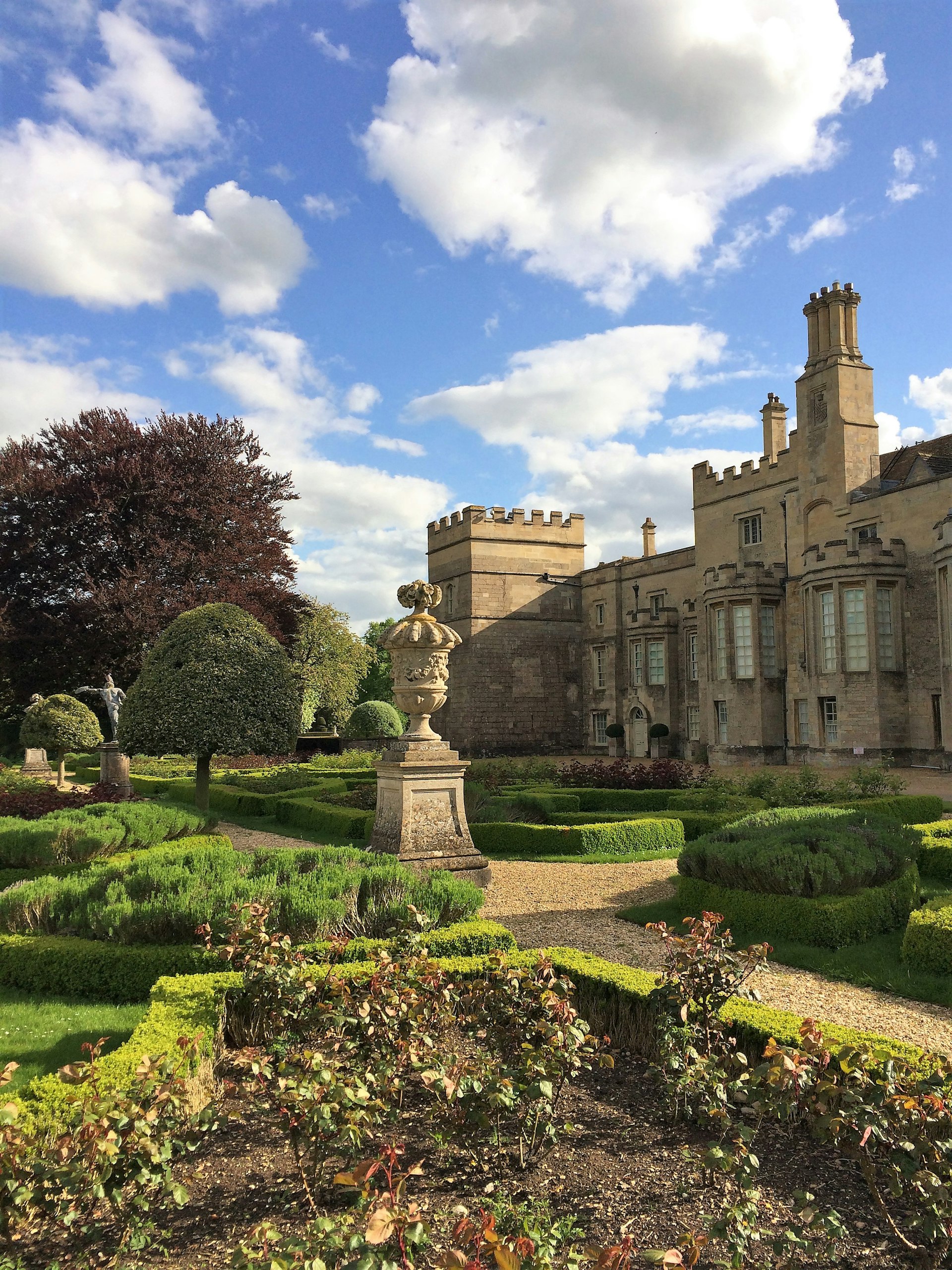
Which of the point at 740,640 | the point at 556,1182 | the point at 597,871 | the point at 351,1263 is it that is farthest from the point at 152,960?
the point at 740,640

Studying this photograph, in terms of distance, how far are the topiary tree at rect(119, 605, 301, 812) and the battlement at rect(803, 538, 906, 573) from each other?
1534 cm

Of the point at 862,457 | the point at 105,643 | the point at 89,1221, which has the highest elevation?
the point at 862,457

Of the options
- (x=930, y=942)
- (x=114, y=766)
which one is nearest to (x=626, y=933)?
(x=930, y=942)

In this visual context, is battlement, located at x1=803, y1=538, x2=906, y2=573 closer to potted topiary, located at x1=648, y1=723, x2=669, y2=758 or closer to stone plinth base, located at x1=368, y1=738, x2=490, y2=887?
potted topiary, located at x1=648, y1=723, x2=669, y2=758

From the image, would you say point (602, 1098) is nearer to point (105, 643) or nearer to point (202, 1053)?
point (202, 1053)

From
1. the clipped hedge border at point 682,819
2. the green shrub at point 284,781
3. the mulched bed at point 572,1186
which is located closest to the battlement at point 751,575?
the green shrub at point 284,781

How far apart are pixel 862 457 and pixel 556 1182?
24.9 m

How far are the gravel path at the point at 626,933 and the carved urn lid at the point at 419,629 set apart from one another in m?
2.86

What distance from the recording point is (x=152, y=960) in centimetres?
583

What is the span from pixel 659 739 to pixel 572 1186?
1139 inches

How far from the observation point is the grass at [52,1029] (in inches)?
184

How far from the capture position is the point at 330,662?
4000cm

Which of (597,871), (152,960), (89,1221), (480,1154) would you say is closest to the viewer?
(89,1221)

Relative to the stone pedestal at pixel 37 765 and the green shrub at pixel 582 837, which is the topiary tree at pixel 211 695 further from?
the stone pedestal at pixel 37 765
